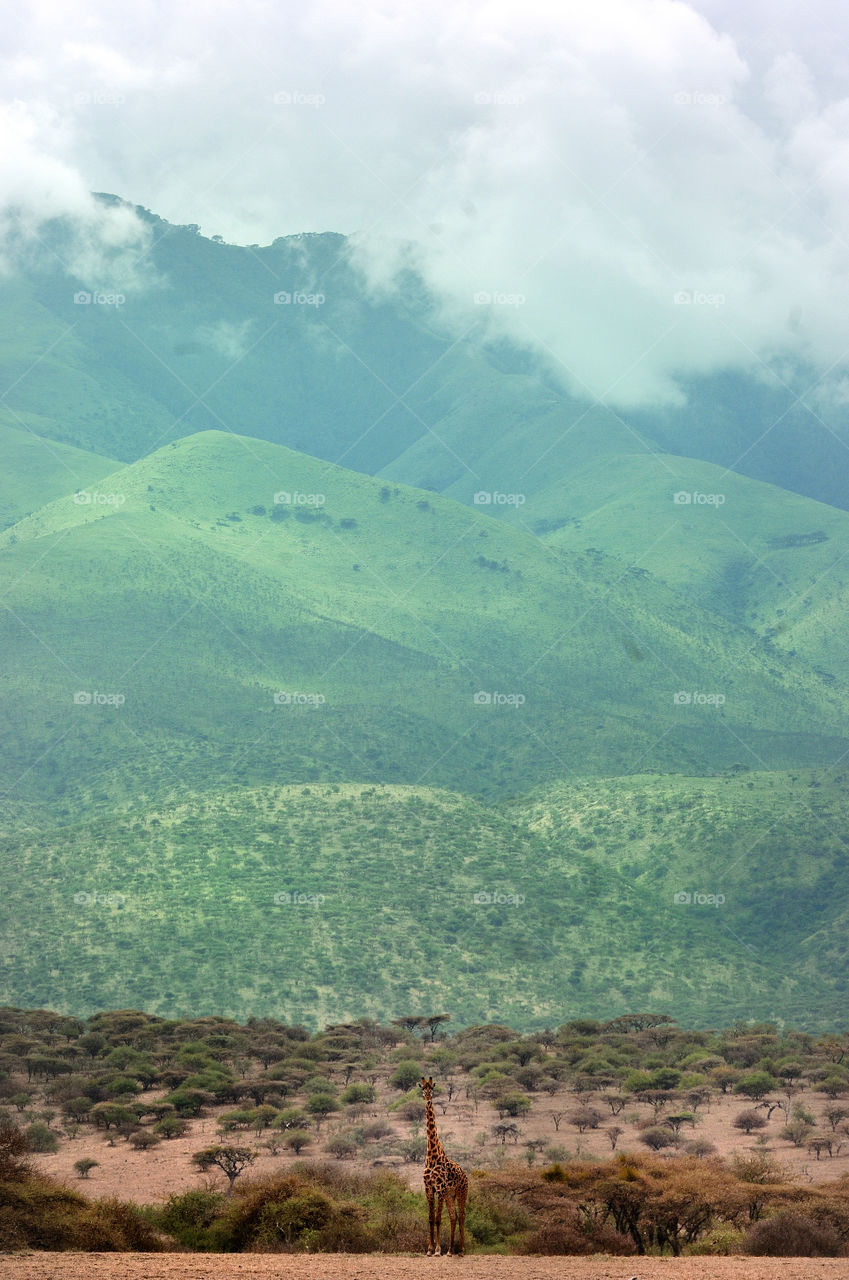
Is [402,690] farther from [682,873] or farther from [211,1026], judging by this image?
[211,1026]

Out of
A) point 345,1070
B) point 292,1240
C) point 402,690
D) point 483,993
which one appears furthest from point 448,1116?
point 402,690

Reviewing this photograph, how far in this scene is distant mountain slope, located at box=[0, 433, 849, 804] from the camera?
132875 millimetres

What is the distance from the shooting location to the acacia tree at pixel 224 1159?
35562 mm

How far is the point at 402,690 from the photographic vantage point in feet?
511
